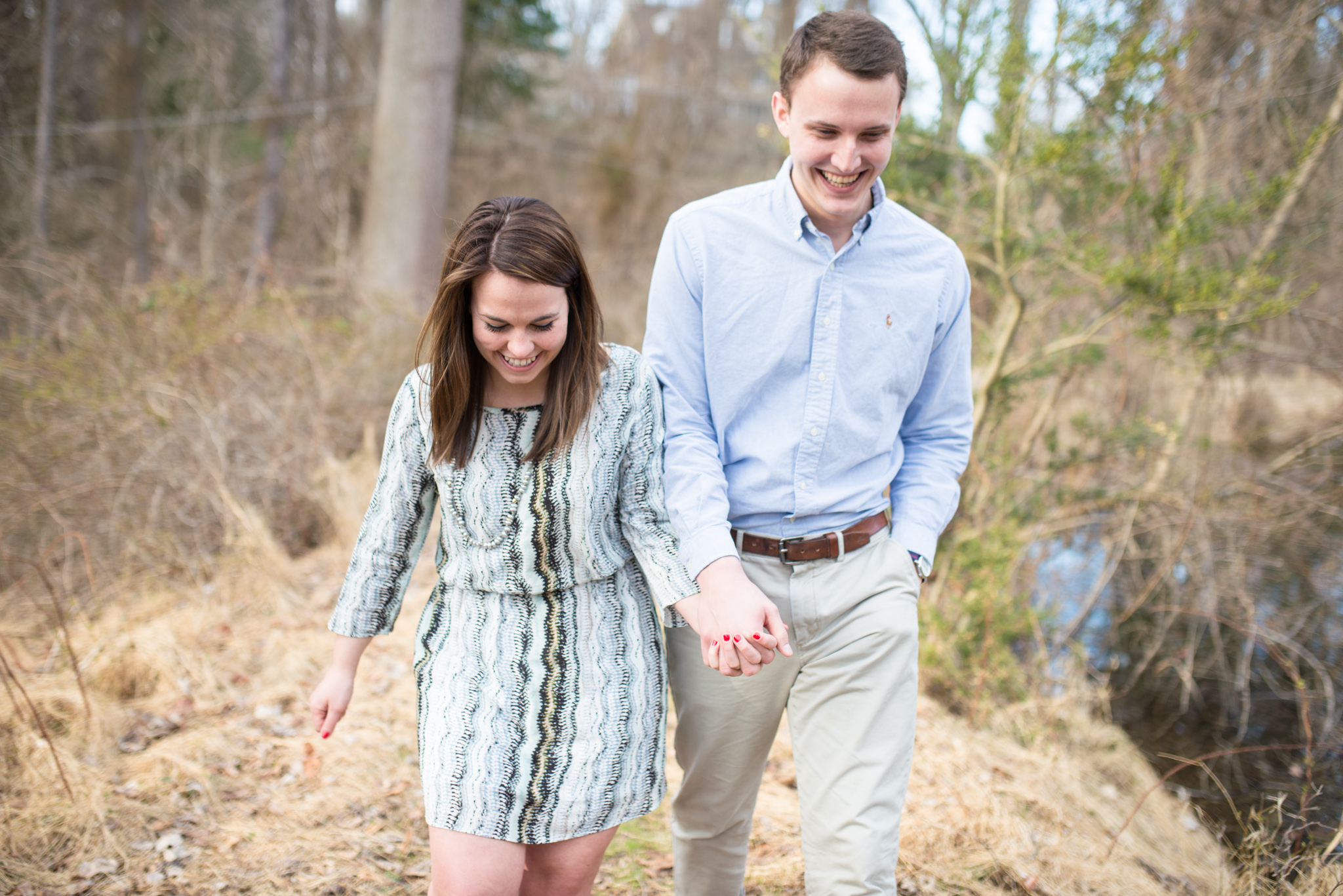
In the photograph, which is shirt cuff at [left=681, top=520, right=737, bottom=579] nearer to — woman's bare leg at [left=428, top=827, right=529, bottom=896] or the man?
the man

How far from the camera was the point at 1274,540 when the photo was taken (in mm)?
5551

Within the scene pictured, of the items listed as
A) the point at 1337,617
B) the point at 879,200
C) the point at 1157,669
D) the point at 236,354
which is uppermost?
the point at 879,200

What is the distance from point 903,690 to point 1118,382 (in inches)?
177

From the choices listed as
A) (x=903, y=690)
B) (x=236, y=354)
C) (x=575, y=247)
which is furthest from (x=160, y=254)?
(x=903, y=690)

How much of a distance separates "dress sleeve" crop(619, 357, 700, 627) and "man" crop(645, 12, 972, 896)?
0.14 ft

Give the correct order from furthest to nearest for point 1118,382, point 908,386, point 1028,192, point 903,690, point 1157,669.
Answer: point 1118,382, point 1157,669, point 1028,192, point 908,386, point 903,690

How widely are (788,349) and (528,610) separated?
0.79 m

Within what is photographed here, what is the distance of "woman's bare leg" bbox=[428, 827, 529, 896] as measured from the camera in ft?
5.95

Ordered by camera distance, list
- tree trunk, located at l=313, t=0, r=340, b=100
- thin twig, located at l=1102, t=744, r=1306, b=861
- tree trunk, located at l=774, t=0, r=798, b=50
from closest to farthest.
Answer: thin twig, located at l=1102, t=744, r=1306, b=861
tree trunk, located at l=313, t=0, r=340, b=100
tree trunk, located at l=774, t=0, r=798, b=50

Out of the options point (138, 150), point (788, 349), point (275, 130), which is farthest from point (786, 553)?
point (138, 150)

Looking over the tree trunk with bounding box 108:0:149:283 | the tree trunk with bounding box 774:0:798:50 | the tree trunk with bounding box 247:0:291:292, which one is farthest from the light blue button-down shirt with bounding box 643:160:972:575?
the tree trunk with bounding box 774:0:798:50

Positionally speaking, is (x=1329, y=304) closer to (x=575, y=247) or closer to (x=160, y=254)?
(x=575, y=247)

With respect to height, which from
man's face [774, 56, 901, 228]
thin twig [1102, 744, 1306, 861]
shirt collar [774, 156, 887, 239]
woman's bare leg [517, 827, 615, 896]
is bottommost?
thin twig [1102, 744, 1306, 861]

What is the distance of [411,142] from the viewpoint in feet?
34.2
